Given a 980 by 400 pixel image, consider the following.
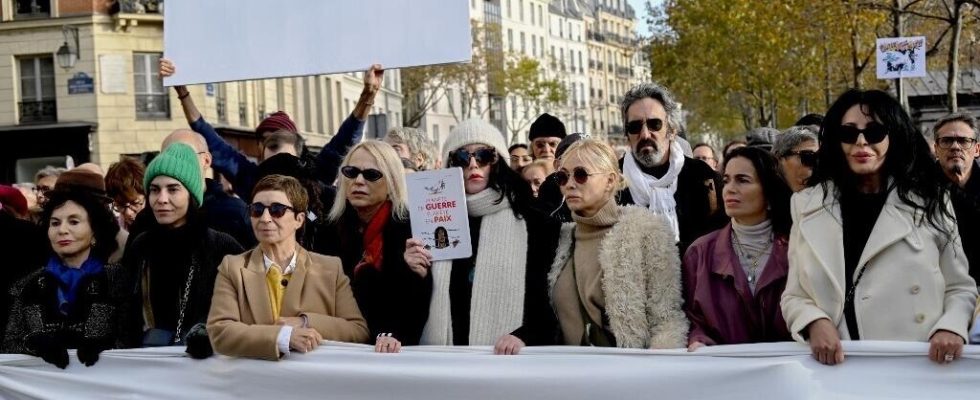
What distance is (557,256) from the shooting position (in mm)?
5145

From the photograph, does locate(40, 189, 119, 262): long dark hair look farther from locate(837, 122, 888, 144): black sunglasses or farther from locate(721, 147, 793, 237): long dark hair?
locate(837, 122, 888, 144): black sunglasses

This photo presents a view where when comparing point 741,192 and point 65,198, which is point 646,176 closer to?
point 741,192

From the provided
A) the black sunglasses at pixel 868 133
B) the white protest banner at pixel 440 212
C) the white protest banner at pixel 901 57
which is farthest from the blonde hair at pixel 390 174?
the white protest banner at pixel 901 57

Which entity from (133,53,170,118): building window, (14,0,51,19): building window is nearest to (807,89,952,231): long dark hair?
(133,53,170,118): building window

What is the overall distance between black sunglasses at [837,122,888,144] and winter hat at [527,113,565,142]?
17.0 feet

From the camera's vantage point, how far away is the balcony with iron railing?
33.9 m

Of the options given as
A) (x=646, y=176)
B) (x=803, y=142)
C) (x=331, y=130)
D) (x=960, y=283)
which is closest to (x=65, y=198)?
(x=646, y=176)

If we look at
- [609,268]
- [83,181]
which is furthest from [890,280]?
[83,181]

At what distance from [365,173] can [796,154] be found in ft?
6.58

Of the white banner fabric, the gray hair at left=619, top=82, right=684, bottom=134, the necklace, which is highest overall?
the gray hair at left=619, top=82, right=684, bottom=134

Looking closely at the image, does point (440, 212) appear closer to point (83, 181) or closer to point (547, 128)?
point (83, 181)

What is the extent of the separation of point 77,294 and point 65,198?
531mm

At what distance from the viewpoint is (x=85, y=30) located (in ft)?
111

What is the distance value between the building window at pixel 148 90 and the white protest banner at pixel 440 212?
30.9 m
